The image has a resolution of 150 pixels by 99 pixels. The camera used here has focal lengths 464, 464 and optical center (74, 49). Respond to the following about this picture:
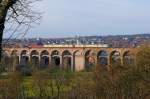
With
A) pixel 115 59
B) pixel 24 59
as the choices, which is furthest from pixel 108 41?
pixel 115 59

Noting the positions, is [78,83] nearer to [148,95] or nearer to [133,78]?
[133,78]

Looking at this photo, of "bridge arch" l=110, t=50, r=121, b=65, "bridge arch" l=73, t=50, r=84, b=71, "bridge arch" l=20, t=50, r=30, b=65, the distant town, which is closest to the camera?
"bridge arch" l=110, t=50, r=121, b=65

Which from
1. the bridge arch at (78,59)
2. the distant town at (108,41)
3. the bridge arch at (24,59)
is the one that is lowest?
the bridge arch at (78,59)

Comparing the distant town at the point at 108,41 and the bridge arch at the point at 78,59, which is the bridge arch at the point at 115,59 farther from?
the bridge arch at the point at 78,59

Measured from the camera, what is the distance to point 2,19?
626cm

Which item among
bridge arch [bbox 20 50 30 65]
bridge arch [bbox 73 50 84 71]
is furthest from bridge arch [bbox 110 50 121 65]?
bridge arch [bbox 20 50 30 65]

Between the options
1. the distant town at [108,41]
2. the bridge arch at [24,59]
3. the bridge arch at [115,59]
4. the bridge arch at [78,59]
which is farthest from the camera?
the bridge arch at [78,59]

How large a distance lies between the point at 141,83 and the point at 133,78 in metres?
0.64

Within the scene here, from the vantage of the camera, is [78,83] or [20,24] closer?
[20,24]

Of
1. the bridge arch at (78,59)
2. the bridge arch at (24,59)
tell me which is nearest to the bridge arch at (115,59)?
the bridge arch at (78,59)

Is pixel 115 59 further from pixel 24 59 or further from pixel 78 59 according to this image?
pixel 78 59

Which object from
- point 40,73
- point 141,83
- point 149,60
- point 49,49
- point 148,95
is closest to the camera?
point 148,95

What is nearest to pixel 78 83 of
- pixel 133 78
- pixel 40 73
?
pixel 40 73

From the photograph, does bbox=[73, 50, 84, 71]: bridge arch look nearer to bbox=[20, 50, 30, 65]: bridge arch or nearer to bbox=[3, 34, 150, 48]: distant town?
bbox=[3, 34, 150, 48]: distant town
